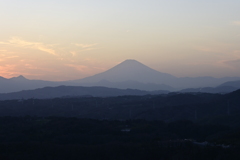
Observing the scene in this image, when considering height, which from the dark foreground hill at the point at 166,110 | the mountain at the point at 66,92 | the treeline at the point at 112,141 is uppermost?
the mountain at the point at 66,92

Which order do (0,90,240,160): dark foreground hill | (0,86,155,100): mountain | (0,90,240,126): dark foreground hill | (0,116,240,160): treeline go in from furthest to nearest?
(0,86,155,100): mountain → (0,90,240,126): dark foreground hill → (0,90,240,160): dark foreground hill → (0,116,240,160): treeline

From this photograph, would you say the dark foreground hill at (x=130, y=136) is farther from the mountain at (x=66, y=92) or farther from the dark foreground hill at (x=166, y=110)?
the mountain at (x=66, y=92)

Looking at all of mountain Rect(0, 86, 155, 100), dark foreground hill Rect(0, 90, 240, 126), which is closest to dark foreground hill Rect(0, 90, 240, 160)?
dark foreground hill Rect(0, 90, 240, 126)

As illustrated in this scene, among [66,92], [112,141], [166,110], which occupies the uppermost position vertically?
[66,92]

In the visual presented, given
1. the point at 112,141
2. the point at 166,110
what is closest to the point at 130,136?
the point at 112,141

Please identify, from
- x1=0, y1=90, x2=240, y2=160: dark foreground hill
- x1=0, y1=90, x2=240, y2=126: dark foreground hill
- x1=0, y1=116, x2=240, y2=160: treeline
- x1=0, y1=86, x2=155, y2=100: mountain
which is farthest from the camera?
x1=0, y1=86, x2=155, y2=100: mountain

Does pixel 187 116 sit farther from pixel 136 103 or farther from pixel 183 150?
pixel 183 150

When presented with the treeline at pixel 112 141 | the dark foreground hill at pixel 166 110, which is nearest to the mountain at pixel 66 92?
the dark foreground hill at pixel 166 110

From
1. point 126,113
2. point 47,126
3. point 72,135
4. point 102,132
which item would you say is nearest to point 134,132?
point 102,132

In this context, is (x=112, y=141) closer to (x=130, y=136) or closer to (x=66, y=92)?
(x=130, y=136)

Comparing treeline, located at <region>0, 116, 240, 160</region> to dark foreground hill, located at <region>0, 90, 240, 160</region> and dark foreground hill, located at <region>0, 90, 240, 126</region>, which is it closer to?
dark foreground hill, located at <region>0, 90, 240, 160</region>

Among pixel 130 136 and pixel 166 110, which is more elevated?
pixel 166 110
